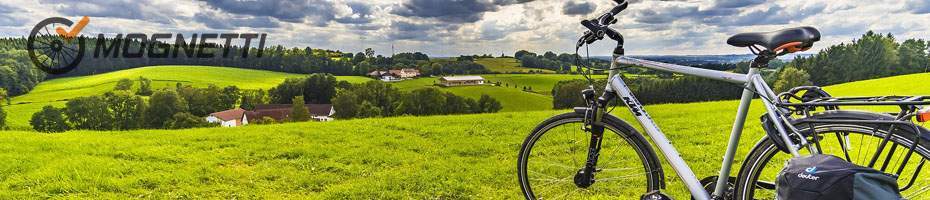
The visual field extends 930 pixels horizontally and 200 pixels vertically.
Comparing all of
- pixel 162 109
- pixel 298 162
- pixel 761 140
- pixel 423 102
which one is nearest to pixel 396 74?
pixel 423 102

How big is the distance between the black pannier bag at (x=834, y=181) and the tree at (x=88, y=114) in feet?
131

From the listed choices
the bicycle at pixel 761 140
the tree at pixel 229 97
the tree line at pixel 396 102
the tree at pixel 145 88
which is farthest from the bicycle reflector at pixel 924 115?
the tree at pixel 145 88

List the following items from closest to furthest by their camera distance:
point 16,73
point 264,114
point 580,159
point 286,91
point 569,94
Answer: point 580,159, point 569,94, point 264,114, point 16,73, point 286,91

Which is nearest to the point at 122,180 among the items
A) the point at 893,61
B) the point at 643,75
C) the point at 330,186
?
the point at 330,186

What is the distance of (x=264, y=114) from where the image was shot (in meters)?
36.8

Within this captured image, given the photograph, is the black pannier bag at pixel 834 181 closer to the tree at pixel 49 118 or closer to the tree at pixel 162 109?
the tree at pixel 49 118

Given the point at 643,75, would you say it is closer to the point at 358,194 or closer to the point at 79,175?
the point at 358,194

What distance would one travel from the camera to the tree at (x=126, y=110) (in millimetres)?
34825

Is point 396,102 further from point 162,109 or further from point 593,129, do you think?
point 593,129

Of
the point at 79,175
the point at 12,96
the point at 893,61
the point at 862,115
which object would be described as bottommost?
the point at 12,96

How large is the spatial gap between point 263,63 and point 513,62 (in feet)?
87.6

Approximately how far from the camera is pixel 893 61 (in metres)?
31.3

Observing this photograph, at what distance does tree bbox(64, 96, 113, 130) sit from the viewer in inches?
1286

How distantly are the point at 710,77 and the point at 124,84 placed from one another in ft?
180
